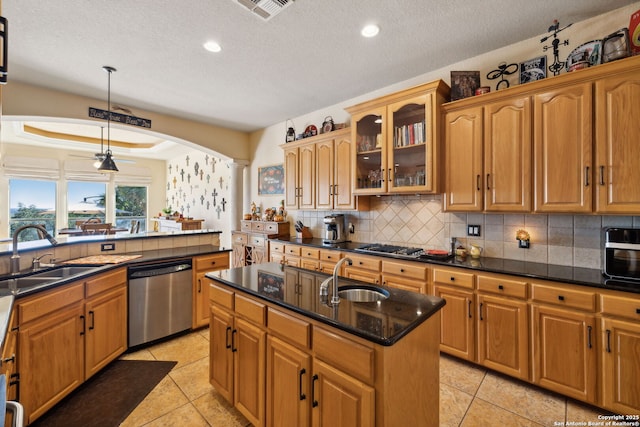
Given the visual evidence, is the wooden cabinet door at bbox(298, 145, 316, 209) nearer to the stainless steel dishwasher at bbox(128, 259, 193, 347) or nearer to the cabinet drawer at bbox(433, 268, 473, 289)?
the stainless steel dishwasher at bbox(128, 259, 193, 347)

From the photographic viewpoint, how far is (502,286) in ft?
7.11

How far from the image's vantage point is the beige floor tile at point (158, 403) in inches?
73.3

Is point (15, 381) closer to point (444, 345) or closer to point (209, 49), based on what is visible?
point (209, 49)

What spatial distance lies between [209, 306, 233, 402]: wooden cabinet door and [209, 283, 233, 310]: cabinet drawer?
0.17ft

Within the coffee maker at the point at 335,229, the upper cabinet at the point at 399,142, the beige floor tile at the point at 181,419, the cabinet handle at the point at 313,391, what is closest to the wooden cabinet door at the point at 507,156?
the upper cabinet at the point at 399,142

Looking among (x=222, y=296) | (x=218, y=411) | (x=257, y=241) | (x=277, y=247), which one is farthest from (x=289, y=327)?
(x=257, y=241)

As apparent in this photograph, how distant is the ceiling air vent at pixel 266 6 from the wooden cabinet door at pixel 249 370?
7.14 feet

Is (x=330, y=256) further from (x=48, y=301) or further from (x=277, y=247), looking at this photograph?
(x=48, y=301)

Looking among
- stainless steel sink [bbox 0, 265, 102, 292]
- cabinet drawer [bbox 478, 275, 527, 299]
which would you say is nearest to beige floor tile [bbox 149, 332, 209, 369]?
stainless steel sink [bbox 0, 265, 102, 292]

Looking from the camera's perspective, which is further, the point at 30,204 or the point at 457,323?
the point at 30,204

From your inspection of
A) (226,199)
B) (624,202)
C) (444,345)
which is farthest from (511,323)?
(226,199)

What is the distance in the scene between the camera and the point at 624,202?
73.1 inches

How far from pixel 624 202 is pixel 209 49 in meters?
3.47

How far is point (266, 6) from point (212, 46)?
2.59 feet
